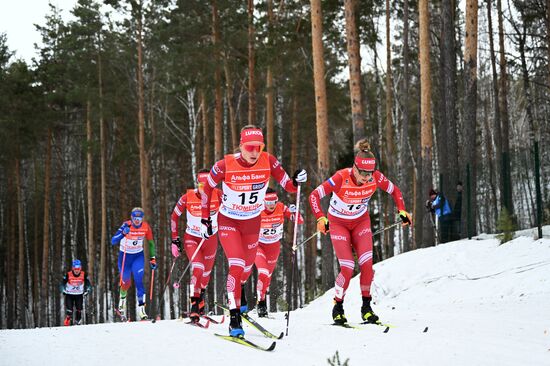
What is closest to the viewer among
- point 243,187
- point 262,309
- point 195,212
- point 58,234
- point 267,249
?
point 243,187

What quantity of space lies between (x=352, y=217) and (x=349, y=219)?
50 millimetres

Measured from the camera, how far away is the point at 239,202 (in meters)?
7.37

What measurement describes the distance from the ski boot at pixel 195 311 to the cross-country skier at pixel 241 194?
1.66 metres

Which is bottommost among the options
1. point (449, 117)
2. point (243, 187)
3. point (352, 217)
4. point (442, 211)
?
point (442, 211)

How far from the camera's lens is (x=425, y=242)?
16266 mm

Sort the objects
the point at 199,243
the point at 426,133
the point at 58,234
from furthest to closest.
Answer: the point at 58,234, the point at 426,133, the point at 199,243

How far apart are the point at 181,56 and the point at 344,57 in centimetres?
955

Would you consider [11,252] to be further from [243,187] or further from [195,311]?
[243,187]

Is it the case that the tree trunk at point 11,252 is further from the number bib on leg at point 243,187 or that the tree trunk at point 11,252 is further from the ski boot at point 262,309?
the number bib on leg at point 243,187

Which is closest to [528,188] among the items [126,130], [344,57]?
[344,57]

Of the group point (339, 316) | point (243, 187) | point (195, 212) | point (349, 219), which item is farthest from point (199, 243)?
point (243, 187)

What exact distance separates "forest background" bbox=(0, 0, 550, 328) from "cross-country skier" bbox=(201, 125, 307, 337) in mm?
6561

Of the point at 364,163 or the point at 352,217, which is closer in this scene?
the point at 364,163

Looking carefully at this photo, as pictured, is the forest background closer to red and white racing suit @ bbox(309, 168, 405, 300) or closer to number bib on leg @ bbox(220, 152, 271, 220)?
red and white racing suit @ bbox(309, 168, 405, 300)
